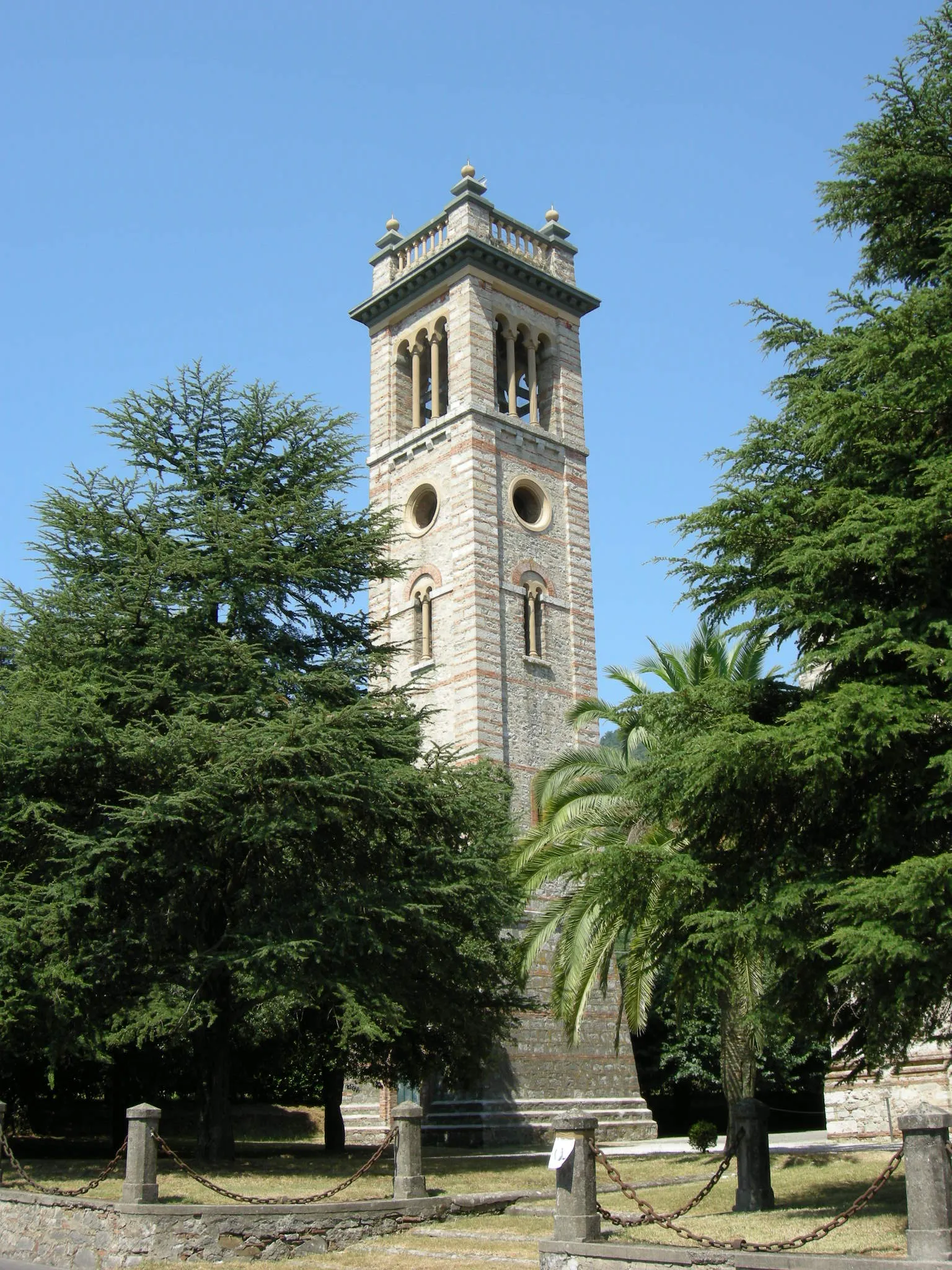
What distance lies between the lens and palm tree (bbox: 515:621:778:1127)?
1291cm

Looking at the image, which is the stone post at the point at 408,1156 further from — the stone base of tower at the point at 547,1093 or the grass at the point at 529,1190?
the stone base of tower at the point at 547,1093

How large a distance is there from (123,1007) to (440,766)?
558 centimetres

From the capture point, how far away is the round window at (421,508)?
30.8 metres

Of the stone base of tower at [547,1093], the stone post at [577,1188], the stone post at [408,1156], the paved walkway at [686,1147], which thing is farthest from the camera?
the stone base of tower at [547,1093]

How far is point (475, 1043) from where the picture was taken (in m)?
18.4

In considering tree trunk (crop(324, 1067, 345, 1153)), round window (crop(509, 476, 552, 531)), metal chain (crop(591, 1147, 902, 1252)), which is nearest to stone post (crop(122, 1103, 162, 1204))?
metal chain (crop(591, 1147, 902, 1252))

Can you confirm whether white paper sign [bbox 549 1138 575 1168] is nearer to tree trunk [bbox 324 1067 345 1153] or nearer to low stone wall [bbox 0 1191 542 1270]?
low stone wall [bbox 0 1191 542 1270]

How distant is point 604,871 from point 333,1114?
1179 centimetres

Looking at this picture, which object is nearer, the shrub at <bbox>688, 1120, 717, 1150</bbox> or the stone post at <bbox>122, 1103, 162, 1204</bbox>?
the stone post at <bbox>122, 1103, 162, 1204</bbox>

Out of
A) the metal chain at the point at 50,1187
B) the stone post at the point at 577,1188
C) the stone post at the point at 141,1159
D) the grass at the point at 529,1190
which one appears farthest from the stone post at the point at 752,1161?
the metal chain at the point at 50,1187

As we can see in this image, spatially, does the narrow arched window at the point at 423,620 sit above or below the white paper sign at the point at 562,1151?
above

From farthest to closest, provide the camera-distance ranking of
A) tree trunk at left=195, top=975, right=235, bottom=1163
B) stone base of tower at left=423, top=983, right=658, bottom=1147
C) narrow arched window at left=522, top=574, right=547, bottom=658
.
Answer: narrow arched window at left=522, top=574, right=547, bottom=658
stone base of tower at left=423, top=983, right=658, bottom=1147
tree trunk at left=195, top=975, right=235, bottom=1163

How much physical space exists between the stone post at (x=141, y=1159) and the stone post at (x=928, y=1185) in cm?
750

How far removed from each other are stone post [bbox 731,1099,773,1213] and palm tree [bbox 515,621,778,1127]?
4.50 ft
